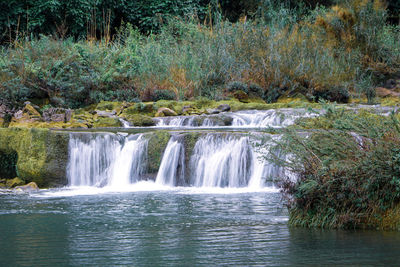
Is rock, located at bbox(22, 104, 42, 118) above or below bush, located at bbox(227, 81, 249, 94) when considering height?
below

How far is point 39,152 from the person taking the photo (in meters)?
13.8

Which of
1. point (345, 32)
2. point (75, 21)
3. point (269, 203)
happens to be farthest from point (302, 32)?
point (269, 203)

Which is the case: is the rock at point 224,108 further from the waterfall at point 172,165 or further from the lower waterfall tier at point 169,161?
the waterfall at point 172,165

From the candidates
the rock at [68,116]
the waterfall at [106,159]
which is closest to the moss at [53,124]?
the rock at [68,116]

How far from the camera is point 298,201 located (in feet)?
24.5

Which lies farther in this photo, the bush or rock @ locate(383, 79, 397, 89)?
rock @ locate(383, 79, 397, 89)

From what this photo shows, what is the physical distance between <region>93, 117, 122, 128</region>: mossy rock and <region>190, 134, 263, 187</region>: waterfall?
540 centimetres

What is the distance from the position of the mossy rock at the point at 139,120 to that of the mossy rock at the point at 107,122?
0.34m

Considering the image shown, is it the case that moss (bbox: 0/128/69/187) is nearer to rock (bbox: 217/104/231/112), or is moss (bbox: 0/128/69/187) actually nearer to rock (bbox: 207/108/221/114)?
rock (bbox: 207/108/221/114)

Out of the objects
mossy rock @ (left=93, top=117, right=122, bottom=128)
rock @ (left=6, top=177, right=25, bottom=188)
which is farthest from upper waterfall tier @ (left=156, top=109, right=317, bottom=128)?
rock @ (left=6, top=177, right=25, bottom=188)

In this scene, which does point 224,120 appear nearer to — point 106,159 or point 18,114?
point 106,159

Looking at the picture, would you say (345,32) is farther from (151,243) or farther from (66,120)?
(151,243)

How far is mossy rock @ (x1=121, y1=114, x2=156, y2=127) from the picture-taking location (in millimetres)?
18094

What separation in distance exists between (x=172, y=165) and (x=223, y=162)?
44.5 inches
